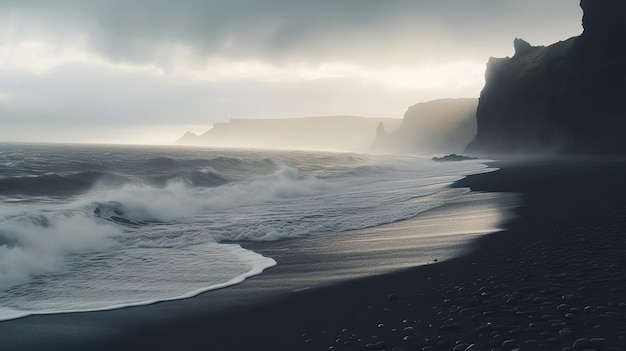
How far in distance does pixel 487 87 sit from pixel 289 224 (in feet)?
306

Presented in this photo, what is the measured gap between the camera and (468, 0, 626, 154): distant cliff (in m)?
52.4

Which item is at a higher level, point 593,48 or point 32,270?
point 593,48

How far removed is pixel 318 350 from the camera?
5.54m

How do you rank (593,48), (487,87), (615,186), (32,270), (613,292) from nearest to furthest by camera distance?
(613,292) → (32,270) → (615,186) → (593,48) → (487,87)

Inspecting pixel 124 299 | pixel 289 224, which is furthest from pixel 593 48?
pixel 124 299

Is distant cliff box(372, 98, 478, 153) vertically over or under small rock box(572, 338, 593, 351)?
over

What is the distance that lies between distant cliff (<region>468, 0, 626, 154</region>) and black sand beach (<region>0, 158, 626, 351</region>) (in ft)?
174

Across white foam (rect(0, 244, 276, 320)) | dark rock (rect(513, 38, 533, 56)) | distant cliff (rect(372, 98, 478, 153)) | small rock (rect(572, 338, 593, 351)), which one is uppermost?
dark rock (rect(513, 38, 533, 56))

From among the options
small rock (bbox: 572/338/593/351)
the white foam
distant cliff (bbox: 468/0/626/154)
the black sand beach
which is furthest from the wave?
distant cliff (bbox: 468/0/626/154)

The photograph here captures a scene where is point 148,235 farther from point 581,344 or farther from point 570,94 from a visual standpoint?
point 570,94

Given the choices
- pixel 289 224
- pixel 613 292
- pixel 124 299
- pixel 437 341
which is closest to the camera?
pixel 437 341

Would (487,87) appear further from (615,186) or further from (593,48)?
(615,186)

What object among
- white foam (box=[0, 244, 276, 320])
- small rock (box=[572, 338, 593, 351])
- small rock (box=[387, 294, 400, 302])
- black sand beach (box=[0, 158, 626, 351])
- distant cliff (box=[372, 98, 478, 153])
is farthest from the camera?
distant cliff (box=[372, 98, 478, 153])

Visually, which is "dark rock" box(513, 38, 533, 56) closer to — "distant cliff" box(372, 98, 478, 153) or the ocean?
"distant cliff" box(372, 98, 478, 153)
